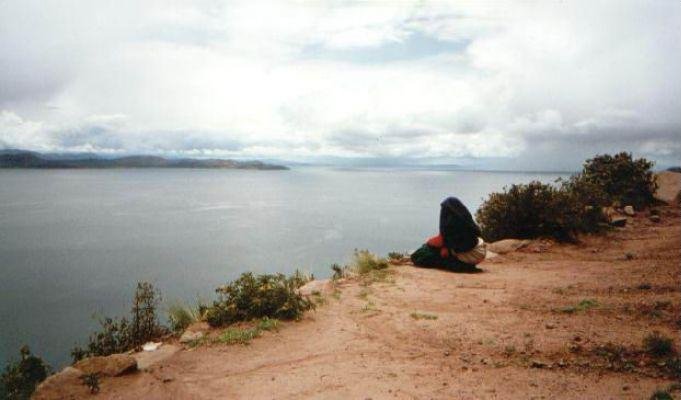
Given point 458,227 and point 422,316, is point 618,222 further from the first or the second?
point 422,316

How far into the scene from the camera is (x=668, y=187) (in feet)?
77.9

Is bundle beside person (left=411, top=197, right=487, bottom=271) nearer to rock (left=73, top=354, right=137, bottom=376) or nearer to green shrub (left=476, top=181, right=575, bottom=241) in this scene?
green shrub (left=476, top=181, right=575, bottom=241)

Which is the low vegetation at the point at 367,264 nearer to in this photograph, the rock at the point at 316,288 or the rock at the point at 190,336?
the rock at the point at 316,288

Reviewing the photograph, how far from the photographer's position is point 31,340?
59.5 ft

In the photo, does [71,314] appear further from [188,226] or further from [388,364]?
[188,226]

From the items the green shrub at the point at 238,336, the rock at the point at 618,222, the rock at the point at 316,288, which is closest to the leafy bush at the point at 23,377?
the green shrub at the point at 238,336

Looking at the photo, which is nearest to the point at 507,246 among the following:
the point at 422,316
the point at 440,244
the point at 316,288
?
the point at 440,244

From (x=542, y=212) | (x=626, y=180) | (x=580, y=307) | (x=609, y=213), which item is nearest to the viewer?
(x=580, y=307)

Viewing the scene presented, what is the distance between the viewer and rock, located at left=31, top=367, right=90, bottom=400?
5250 millimetres

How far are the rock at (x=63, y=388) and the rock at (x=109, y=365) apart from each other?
0.17m

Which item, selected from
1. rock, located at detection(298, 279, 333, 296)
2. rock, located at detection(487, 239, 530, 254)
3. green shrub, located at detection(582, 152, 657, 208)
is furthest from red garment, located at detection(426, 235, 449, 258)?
green shrub, located at detection(582, 152, 657, 208)

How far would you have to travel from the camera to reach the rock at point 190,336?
714 cm

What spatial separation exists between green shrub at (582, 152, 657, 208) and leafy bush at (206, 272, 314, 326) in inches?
724

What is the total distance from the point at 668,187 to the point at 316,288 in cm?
2330
